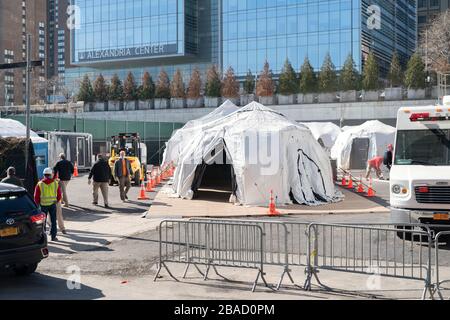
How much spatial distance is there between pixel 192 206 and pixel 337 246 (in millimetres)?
8092

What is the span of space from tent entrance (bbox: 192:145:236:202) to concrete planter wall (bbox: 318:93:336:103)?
3407 centimetres

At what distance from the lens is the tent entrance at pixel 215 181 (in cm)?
2056

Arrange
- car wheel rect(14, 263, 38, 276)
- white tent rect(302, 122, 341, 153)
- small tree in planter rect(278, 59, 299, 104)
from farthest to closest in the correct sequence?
small tree in planter rect(278, 59, 299, 104), white tent rect(302, 122, 341, 153), car wheel rect(14, 263, 38, 276)

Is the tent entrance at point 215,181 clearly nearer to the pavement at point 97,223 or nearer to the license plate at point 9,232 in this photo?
the pavement at point 97,223

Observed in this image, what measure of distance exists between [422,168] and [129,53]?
79293mm

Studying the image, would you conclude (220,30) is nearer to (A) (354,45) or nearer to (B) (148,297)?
(A) (354,45)

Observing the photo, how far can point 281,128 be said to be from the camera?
1920cm

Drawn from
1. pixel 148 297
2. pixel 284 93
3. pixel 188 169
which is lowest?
pixel 148 297

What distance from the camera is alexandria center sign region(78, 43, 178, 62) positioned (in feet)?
277

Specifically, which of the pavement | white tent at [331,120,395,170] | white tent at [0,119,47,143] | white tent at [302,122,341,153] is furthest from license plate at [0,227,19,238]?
white tent at [302,122,341,153]

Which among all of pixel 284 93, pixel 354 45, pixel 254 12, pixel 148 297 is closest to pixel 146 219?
pixel 148 297

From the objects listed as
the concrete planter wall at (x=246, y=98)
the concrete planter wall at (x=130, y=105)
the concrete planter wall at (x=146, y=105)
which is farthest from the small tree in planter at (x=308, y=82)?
the concrete planter wall at (x=130, y=105)

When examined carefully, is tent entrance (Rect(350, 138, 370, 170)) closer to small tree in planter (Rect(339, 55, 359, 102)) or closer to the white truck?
small tree in planter (Rect(339, 55, 359, 102))
